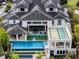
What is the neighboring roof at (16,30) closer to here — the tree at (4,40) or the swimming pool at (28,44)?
the swimming pool at (28,44)

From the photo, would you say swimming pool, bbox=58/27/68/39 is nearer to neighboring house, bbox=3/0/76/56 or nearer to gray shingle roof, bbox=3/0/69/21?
neighboring house, bbox=3/0/76/56

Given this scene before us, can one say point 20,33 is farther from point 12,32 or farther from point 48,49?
point 48,49

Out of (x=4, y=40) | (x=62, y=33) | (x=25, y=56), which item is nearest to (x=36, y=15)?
(x=62, y=33)

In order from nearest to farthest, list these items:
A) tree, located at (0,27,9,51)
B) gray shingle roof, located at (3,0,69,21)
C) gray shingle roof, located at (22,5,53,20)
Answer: tree, located at (0,27,9,51) < gray shingle roof, located at (22,5,53,20) < gray shingle roof, located at (3,0,69,21)

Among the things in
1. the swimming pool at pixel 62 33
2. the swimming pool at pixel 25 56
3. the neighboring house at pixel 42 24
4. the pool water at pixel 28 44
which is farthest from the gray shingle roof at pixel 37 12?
the swimming pool at pixel 25 56

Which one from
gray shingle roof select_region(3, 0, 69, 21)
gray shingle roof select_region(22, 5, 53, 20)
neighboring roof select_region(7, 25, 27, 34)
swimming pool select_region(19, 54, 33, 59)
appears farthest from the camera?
gray shingle roof select_region(3, 0, 69, 21)

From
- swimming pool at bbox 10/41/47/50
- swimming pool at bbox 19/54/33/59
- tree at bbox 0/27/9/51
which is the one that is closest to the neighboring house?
swimming pool at bbox 10/41/47/50

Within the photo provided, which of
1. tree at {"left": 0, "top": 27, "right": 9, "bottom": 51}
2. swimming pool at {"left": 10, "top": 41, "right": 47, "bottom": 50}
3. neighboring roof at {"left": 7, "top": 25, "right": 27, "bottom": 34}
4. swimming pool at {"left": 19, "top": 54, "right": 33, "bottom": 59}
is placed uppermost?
neighboring roof at {"left": 7, "top": 25, "right": 27, "bottom": 34}

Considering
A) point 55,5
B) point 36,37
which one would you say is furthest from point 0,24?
point 55,5

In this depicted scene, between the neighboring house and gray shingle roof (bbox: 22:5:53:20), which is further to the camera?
gray shingle roof (bbox: 22:5:53:20)
